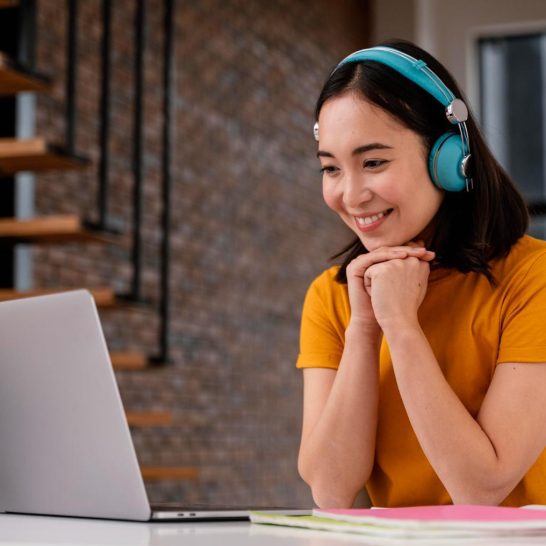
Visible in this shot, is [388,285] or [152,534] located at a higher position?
[388,285]

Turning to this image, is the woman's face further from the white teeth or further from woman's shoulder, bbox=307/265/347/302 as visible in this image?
woman's shoulder, bbox=307/265/347/302

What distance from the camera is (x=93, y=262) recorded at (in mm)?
4516

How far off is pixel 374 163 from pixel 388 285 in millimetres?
187

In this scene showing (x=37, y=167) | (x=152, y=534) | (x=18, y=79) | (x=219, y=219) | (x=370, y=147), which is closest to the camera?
(x=152, y=534)

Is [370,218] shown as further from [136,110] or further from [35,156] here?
[136,110]

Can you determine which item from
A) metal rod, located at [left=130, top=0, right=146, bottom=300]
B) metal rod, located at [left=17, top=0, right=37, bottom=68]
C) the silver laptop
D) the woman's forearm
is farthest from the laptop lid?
metal rod, located at [left=130, top=0, right=146, bottom=300]

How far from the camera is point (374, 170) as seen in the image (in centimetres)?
162

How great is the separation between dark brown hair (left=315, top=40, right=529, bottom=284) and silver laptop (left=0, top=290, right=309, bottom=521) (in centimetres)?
61

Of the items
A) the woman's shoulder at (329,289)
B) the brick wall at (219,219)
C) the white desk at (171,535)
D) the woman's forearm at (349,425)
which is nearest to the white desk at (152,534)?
the white desk at (171,535)

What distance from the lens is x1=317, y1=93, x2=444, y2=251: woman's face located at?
5.30 feet

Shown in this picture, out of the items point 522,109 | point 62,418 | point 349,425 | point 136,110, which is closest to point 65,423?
point 62,418

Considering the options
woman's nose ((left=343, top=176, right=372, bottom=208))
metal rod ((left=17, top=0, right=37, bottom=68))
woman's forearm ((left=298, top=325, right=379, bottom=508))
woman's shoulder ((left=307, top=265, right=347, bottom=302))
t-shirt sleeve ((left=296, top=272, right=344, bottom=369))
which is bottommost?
woman's forearm ((left=298, top=325, right=379, bottom=508))

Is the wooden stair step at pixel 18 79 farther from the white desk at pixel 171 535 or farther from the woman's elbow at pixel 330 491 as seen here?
the white desk at pixel 171 535

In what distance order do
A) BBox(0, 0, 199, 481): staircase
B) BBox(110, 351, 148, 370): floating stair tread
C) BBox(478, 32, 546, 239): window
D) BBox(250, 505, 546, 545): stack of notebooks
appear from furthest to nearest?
BBox(478, 32, 546, 239): window
BBox(110, 351, 148, 370): floating stair tread
BBox(0, 0, 199, 481): staircase
BBox(250, 505, 546, 545): stack of notebooks
